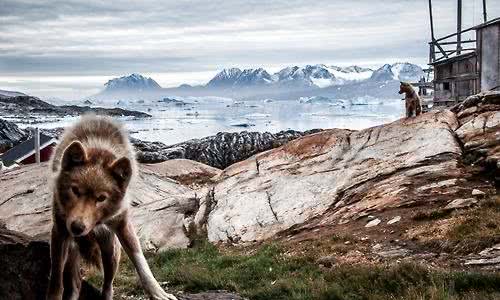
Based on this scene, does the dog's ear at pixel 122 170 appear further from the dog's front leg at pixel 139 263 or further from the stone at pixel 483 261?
the stone at pixel 483 261

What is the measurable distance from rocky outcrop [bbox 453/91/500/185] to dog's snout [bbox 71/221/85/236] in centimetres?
1251

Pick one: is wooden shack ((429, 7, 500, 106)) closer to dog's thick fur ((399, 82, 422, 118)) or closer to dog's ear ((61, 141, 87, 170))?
dog's thick fur ((399, 82, 422, 118))

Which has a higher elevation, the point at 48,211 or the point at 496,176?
the point at 496,176

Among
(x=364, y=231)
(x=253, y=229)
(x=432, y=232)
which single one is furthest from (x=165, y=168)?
(x=432, y=232)

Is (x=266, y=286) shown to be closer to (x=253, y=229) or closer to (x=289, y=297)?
(x=289, y=297)

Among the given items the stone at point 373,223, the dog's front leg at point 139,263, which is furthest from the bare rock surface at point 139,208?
the dog's front leg at point 139,263

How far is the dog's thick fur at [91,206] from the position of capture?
7133mm

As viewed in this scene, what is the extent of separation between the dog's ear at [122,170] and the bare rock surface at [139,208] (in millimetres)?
11821

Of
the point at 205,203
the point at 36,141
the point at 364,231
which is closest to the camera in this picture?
the point at 364,231

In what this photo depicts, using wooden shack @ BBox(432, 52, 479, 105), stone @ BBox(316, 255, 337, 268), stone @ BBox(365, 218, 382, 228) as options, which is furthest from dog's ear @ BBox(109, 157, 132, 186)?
wooden shack @ BBox(432, 52, 479, 105)

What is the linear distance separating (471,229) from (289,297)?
4.89 meters

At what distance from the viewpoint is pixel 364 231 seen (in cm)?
1570

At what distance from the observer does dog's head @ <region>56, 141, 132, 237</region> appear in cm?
702

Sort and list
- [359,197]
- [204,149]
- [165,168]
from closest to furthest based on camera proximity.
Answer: [359,197]
[165,168]
[204,149]
